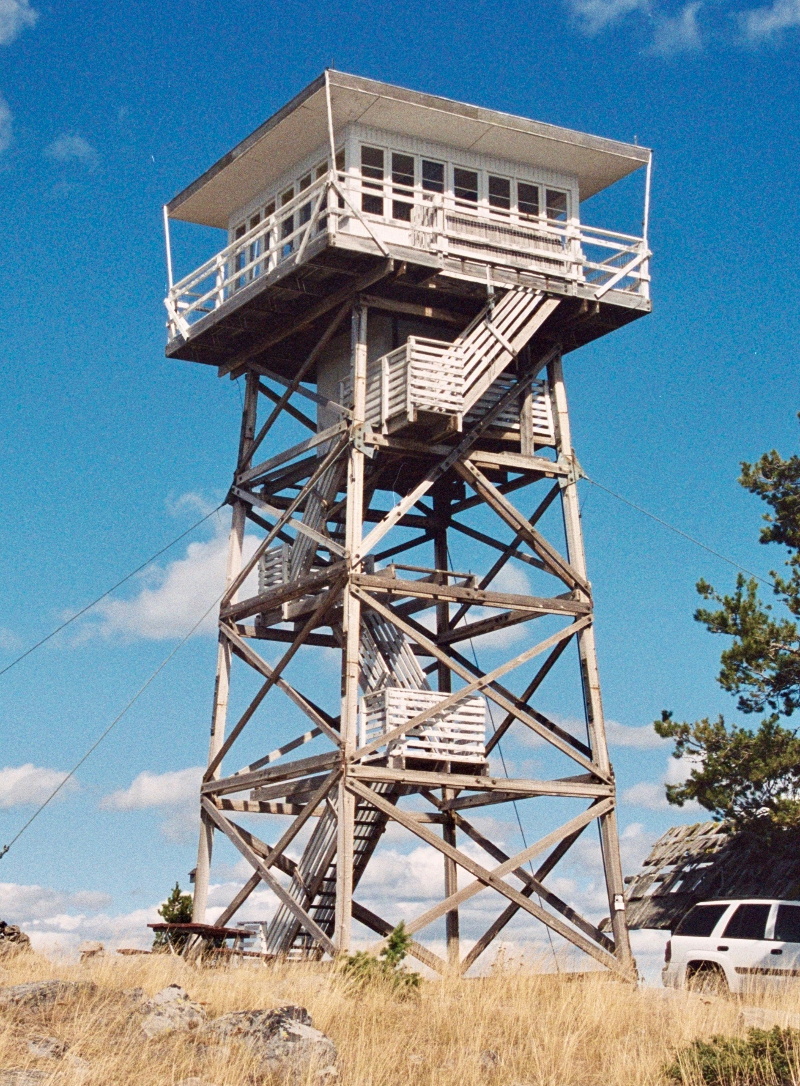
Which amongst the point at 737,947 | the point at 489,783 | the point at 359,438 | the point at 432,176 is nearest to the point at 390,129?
the point at 432,176

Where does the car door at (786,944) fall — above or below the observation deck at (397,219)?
below

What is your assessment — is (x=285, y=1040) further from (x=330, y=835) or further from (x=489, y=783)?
(x=330, y=835)

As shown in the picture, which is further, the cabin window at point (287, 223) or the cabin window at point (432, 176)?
the cabin window at point (287, 223)

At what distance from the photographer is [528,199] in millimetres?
33344

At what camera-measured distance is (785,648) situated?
111 ft

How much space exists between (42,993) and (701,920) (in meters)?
11.8

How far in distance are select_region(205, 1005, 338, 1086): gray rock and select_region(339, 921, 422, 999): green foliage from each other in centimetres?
396

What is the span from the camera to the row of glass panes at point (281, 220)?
3222cm

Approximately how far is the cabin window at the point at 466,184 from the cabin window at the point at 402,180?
0.99 metres

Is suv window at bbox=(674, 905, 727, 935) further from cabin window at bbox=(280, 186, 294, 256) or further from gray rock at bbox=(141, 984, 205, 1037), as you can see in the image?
cabin window at bbox=(280, 186, 294, 256)

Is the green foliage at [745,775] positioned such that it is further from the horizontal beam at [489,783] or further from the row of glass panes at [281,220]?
the row of glass panes at [281,220]

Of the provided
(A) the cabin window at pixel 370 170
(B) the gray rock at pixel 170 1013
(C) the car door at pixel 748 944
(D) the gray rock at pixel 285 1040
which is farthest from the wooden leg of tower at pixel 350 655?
(D) the gray rock at pixel 285 1040

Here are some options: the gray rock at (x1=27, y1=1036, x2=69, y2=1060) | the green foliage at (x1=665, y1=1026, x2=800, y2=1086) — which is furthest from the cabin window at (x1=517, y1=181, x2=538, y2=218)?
the gray rock at (x1=27, y1=1036, x2=69, y2=1060)

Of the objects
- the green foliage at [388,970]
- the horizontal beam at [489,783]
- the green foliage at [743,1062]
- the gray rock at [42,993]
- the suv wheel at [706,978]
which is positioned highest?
the horizontal beam at [489,783]
